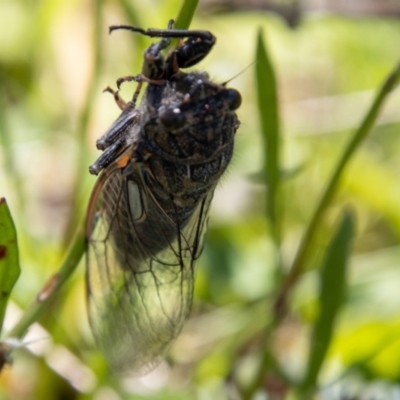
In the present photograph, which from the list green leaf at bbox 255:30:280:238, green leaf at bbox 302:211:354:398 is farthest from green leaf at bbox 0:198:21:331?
green leaf at bbox 302:211:354:398

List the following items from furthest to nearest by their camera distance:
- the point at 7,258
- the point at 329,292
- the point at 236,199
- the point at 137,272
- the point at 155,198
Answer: the point at 236,199, the point at 329,292, the point at 137,272, the point at 155,198, the point at 7,258

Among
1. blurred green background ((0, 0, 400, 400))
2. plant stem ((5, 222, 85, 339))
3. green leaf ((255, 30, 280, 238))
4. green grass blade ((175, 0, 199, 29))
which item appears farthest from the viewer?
blurred green background ((0, 0, 400, 400))

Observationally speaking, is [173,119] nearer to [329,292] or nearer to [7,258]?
[7,258]

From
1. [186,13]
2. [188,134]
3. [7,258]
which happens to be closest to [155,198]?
Answer: [188,134]

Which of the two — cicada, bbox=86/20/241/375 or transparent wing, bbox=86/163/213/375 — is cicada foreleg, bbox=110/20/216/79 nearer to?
cicada, bbox=86/20/241/375

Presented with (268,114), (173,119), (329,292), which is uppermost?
(173,119)

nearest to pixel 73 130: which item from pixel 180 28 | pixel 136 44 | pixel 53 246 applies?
pixel 136 44
